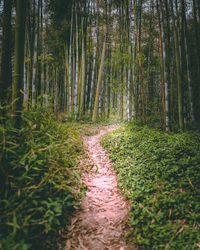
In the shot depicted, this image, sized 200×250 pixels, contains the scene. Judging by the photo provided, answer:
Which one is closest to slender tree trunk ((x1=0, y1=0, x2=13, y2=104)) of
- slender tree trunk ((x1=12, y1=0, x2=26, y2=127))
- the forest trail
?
slender tree trunk ((x1=12, y1=0, x2=26, y2=127))

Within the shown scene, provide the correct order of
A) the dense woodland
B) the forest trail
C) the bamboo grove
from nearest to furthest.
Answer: the dense woodland, the forest trail, the bamboo grove

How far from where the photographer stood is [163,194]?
2.09 m

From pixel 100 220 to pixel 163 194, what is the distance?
968mm

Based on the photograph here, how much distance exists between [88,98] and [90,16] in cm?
514

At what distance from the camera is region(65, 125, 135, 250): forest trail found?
1670mm

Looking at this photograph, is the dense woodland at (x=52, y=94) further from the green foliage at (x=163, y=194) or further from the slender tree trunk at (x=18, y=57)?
the green foliage at (x=163, y=194)

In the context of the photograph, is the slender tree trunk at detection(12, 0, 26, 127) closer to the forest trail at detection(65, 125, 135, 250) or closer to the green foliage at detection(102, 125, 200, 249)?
the forest trail at detection(65, 125, 135, 250)

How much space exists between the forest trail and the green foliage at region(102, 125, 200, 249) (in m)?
0.16

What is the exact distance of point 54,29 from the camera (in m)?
9.22

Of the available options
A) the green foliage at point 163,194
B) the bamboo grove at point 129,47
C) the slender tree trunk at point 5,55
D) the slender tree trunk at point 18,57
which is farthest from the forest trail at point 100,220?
the bamboo grove at point 129,47

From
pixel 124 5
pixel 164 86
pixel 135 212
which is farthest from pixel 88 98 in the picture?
pixel 135 212

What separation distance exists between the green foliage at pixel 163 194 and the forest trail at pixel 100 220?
0.16m

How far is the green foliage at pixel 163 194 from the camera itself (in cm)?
160

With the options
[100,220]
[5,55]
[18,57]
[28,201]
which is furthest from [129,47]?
[28,201]
